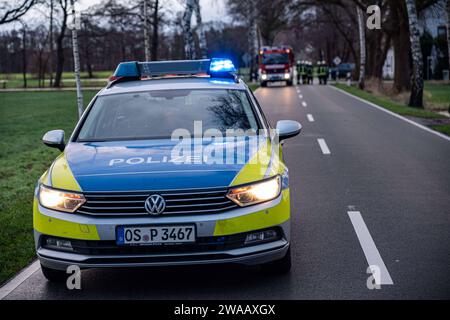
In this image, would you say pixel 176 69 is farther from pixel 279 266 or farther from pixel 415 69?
pixel 415 69

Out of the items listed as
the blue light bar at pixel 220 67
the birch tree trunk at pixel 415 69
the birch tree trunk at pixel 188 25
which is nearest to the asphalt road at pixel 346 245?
the blue light bar at pixel 220 67

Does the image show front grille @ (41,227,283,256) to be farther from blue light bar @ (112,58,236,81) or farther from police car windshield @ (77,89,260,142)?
blue light bar @ (112,58,236,81)

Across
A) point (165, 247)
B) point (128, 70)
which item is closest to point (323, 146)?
point (128, 70)

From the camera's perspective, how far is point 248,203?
5.06m

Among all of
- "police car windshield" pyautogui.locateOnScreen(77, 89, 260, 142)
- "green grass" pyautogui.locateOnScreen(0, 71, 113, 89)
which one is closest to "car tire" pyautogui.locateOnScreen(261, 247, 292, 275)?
"police car windshield" pyautogui.locateOnScreen(77, 89, 260, 142)

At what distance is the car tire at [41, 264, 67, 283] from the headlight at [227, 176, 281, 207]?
1.51 m

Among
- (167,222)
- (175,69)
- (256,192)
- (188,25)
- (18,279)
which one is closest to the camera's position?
(167,222)

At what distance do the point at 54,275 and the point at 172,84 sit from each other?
2.34 metres

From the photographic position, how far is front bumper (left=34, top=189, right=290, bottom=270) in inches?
193

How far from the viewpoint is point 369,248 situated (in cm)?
642

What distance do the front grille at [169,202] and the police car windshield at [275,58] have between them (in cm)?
4765

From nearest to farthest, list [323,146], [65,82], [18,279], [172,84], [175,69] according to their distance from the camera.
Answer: [18,279] → [172,84] → [175,69] → [323,146] → [65,82]
